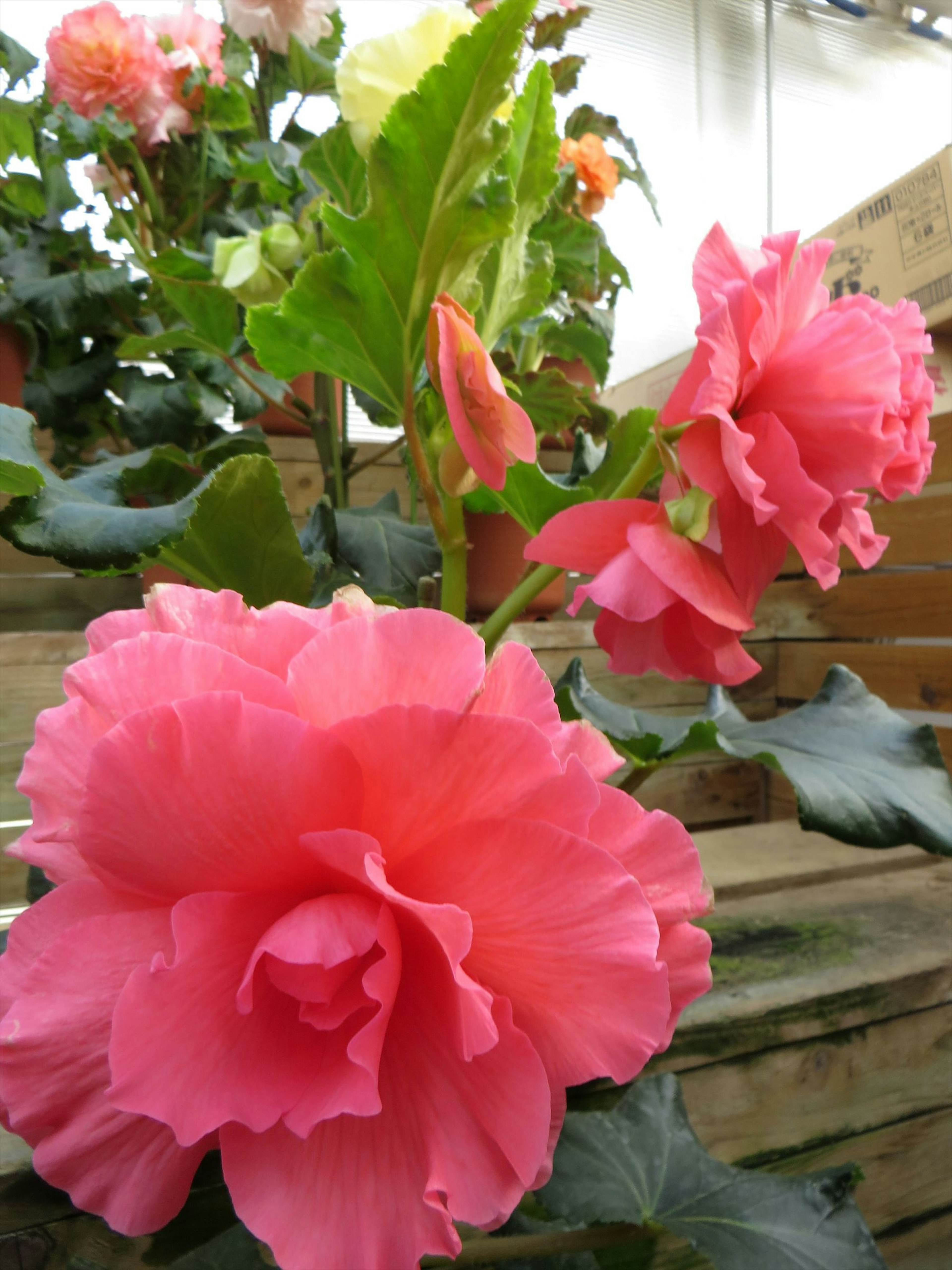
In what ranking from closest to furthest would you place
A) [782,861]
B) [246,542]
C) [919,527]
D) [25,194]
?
[246,542], [782,861], [25,194], [919,527]

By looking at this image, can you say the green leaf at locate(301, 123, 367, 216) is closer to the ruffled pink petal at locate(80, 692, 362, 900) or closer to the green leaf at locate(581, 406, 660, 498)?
the green leaf at locate(581, 406, 660, 498)

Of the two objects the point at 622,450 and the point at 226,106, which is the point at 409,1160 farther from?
the point at 226,106

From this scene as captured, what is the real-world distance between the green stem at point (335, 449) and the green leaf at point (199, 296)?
0.27 ft

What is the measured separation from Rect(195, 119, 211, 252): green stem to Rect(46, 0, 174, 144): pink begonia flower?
0.14 ft

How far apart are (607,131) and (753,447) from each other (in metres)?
0.86

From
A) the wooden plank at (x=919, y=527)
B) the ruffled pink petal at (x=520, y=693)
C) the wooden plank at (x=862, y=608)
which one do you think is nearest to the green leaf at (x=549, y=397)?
the ruffled pink petal at (x=520, y=693)

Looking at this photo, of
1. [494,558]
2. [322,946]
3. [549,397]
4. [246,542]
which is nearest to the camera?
[322,946]

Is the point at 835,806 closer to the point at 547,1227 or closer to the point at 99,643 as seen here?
the point at 547,1227

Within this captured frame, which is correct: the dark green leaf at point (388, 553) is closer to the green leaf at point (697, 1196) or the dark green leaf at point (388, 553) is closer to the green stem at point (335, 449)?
the green stem at point (335, 449)

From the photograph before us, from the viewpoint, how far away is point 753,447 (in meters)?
0.29

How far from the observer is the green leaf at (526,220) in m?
0.34

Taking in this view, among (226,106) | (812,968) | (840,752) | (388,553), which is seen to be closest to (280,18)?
(226,106)

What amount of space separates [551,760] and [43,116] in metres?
1.05

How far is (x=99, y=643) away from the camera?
21 centimetres
